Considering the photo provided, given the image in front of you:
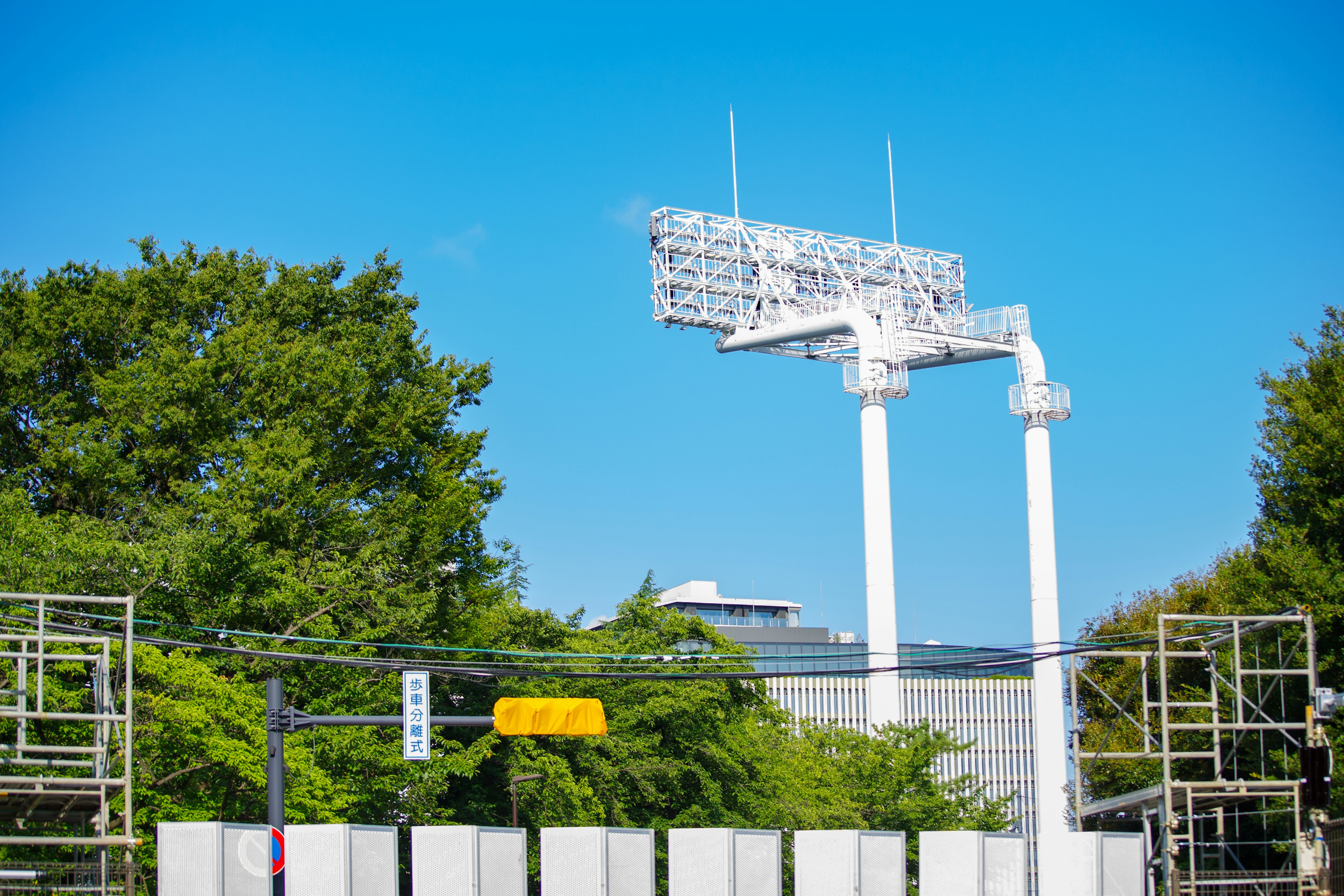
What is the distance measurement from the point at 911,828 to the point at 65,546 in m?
28.1

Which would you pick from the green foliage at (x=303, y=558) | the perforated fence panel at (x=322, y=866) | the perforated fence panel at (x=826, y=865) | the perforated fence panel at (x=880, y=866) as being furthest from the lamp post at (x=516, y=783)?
the perforated fence panel at (x=322, y=866)

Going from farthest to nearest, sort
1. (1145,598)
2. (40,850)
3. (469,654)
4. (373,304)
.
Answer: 1. (1145,598)
2. (373,304)
3. (469,654)
4. (40,850)

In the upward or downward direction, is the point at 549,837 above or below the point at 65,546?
below

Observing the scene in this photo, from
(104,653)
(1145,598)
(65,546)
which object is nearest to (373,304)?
(65,546)

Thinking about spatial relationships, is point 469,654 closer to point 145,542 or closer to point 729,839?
point 145,542

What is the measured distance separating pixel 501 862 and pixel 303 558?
14.3 meters

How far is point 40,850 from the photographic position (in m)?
24.1

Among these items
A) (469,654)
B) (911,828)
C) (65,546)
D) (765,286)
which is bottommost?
(911,828)

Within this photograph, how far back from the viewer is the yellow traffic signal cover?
20.8m

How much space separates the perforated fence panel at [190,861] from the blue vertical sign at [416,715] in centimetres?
484

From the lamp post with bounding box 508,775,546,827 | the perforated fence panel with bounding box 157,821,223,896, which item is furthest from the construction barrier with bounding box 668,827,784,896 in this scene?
the lamp post with bounding box 508,775,546,827

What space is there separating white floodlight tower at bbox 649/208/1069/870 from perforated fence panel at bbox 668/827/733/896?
3461cm

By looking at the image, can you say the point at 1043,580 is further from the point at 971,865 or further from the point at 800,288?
the point at 971,865

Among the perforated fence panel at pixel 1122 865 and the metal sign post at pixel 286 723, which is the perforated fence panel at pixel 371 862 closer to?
the metal sign post at pixel 286 723
